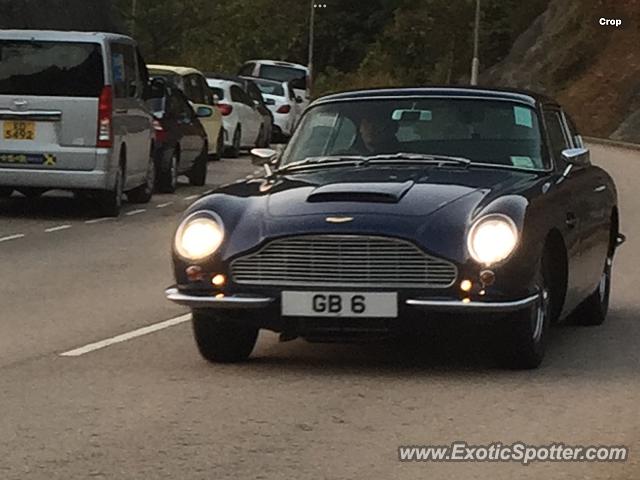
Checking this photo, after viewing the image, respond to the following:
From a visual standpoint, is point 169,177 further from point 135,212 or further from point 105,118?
point 105,118

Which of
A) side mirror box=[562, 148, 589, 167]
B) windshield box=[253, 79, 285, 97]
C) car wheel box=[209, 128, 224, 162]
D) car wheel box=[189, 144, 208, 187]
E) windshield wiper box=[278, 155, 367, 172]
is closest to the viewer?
windshield wiper box=[278, 155, 367, 172]

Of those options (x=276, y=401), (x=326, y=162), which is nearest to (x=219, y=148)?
(x=326, y=162)

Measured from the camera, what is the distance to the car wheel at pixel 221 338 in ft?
32.2

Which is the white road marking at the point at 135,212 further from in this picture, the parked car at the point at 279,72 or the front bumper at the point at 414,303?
the parked car at the point at 279,72

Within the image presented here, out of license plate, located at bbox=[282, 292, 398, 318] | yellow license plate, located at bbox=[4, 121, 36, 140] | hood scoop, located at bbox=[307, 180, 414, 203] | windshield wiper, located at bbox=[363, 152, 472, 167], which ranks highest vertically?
hood scoop, located at bbox=[307, 180, 414, 203]

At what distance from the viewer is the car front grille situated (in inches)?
363

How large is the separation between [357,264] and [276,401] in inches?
33.0

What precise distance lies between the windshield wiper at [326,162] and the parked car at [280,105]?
31173 millimetres

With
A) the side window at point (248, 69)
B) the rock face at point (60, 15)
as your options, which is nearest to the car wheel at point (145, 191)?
the rock face at point (60, 15)

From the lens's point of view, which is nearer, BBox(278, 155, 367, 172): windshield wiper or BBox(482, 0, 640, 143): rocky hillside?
BBox(278, 155, 367, 172): windshield wiper

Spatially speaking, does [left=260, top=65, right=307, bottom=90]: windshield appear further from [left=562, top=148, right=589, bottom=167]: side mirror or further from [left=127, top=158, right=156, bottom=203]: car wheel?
[left=562, top=148, right=589, bottom=167]: side mirror

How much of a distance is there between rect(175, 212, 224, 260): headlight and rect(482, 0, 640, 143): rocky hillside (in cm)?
4486

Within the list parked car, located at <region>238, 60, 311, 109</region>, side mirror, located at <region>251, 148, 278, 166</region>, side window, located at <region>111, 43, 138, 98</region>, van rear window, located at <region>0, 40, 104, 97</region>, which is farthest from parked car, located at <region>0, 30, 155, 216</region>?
parked car, located at <region>238, 60, 311, 109</region>

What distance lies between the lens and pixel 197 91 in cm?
2941
